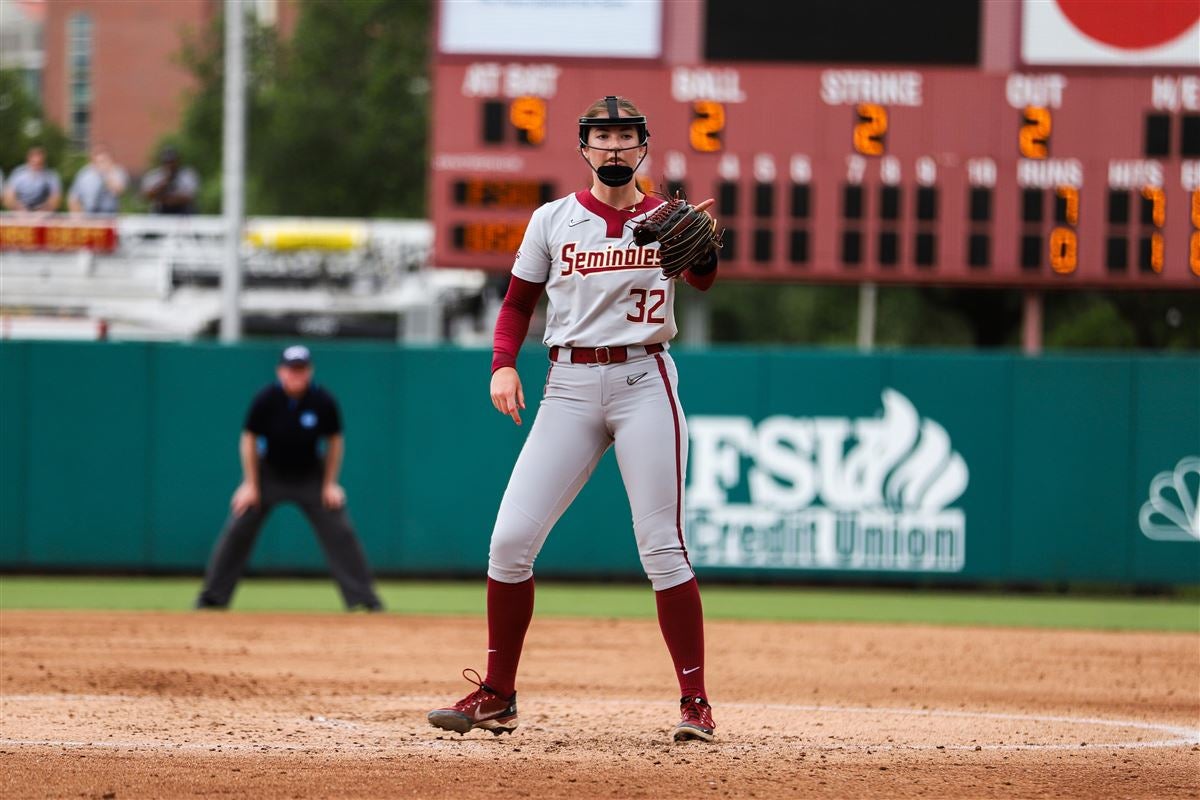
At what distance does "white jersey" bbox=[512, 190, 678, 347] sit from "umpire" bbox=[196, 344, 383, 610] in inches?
190

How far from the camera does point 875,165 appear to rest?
12.9 m

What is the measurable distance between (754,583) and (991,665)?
4.68 m

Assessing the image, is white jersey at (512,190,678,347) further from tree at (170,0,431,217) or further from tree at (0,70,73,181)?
tree at (170,0,431,217)

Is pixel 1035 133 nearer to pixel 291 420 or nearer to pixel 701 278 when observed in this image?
pixel 291 420

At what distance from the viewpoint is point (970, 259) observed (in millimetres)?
12969

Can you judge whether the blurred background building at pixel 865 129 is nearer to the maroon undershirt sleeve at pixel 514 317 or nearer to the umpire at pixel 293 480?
the umpire at pixel 293 480

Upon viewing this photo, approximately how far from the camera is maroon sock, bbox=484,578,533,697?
5.20 metres

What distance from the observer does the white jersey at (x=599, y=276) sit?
5.01 meters

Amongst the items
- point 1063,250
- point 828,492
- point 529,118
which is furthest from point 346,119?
point 828,492

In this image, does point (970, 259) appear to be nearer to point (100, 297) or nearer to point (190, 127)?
point (100, 297)

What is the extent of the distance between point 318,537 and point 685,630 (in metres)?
5.14

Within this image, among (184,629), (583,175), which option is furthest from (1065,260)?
(184,629)

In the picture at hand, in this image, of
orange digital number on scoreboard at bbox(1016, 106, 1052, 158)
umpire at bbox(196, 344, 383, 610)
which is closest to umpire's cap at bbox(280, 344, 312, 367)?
umpire at bbox(196, 344, 383, 610)

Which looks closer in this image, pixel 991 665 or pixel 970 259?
pixel 991 665
